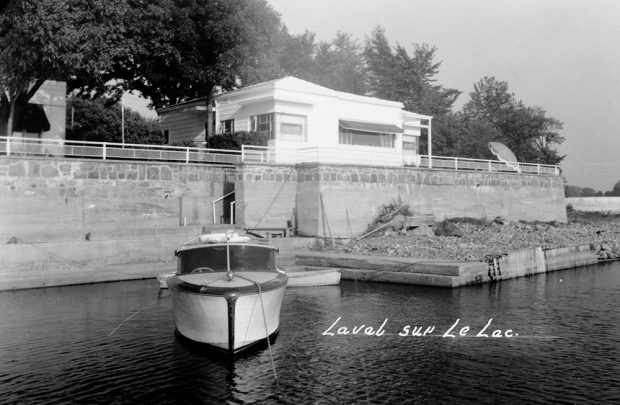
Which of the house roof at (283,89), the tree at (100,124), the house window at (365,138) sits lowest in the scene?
the house window at (365,138)

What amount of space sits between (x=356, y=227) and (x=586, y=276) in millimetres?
10939

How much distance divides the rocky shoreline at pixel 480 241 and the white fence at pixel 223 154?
4.39 meters

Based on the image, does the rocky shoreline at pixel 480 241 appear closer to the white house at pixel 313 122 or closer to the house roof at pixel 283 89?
the white house at pixel 313 122

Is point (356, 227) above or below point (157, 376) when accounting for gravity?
above

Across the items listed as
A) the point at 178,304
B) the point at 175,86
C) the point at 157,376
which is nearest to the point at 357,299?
the point at 178,304

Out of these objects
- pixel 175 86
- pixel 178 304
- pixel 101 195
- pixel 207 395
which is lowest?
pixel 207 395

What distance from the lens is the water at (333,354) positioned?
11.0m

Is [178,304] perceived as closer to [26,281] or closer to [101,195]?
[26,281]

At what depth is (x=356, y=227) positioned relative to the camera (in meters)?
31.0

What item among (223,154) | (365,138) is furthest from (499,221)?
(223,154)

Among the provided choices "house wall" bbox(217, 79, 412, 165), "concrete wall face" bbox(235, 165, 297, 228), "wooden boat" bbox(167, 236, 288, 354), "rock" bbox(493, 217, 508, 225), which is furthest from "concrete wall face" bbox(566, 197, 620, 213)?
"wooden boat" bbox(167, 236, 288, 354)

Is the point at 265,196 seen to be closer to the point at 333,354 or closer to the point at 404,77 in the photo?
the point at 333,354

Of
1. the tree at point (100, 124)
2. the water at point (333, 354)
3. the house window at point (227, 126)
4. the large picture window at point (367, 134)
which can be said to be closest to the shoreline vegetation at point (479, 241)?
the water at point (333, 354)

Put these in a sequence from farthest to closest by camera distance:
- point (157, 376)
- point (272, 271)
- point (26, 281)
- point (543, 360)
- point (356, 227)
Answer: point (356, 227), point (26, 281), point (272, 271), point (543, 360), point (157, 376)
